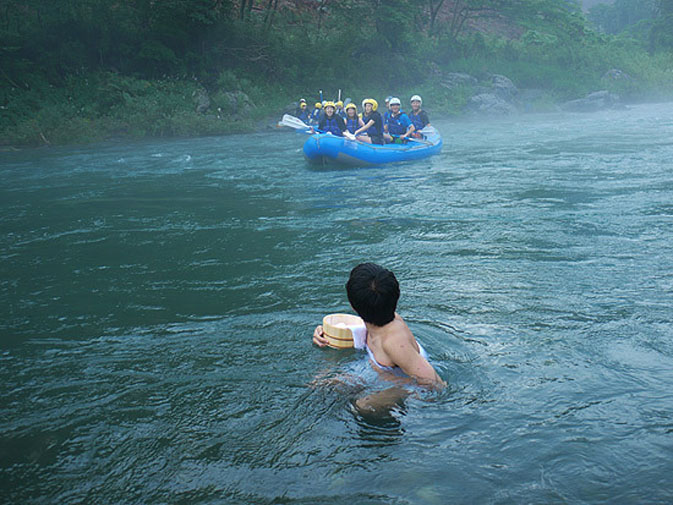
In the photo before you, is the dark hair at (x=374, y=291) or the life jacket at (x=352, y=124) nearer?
the dark hair at (x=374, y=291)

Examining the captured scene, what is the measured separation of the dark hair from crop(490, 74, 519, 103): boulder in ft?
99.7

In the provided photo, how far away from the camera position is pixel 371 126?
1244 centimetres

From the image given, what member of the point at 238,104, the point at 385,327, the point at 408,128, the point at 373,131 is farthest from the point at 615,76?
the point at 385,327

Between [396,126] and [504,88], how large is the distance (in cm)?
2101

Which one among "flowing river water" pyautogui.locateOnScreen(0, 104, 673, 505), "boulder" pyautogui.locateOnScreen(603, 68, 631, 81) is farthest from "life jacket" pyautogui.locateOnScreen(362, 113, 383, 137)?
"boulder" pyautogui.locateOnScreen(603, 68, 631, 81)

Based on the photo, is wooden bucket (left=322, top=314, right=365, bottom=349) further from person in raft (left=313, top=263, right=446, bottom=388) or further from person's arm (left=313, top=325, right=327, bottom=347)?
person in raft (left=313, top=263, right=446, bottom=388)

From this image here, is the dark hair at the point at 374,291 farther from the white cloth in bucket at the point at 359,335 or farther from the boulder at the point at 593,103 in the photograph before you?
the boulder at the point at 593,103

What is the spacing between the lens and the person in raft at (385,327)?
2.90 metres

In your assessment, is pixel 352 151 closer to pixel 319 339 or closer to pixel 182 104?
pixel 319 339

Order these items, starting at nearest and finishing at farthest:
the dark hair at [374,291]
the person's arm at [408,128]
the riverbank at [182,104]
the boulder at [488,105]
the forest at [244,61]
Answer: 1. the dark hair at [374,291]
2. the person's arm at [408,128]
3. the riverbank at [182,104]
4. the forest at [244,61]
5. the boulder at [488,105]

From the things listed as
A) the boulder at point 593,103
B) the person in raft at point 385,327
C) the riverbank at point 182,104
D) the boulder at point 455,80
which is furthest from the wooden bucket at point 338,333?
the boulder at point 593,103

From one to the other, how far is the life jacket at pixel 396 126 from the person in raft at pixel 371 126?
2.38 feet

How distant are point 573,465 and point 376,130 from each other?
1049 centimetres

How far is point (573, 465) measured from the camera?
2.62m
